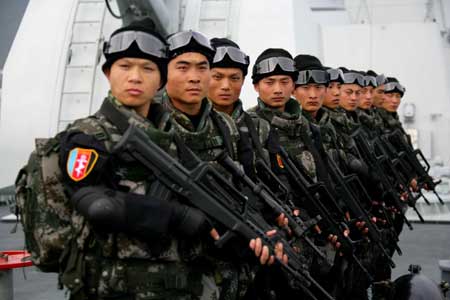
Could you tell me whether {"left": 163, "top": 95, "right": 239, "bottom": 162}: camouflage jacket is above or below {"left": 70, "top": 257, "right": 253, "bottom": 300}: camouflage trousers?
above

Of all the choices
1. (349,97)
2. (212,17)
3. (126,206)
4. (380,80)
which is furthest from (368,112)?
(126,206)

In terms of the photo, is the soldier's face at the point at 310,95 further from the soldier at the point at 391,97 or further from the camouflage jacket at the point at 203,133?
the soldier at the point at 391,97

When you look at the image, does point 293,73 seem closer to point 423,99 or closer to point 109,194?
point 109,194

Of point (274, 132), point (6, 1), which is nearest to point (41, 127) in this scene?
point (274, 132)

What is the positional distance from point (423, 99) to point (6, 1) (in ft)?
31.4

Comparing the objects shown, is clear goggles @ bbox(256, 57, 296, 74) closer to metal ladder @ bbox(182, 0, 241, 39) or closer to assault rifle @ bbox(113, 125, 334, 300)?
assault rifle @ bbox(113, 125, 334, 300)

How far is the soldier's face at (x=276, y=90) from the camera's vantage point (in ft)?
11.5

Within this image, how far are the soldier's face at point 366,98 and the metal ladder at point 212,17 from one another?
2.56m

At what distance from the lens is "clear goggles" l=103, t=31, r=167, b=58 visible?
212 cm

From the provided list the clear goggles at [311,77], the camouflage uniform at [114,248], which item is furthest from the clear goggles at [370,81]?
the camouflage uniform at [114,248]

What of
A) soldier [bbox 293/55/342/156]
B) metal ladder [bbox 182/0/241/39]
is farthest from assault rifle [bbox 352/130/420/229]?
metal ladder [bbox 182/0/241/39]

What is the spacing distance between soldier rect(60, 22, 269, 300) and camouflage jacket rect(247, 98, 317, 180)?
1.34 metres

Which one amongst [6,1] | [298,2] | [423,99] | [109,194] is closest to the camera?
[109,194]

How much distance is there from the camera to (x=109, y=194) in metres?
1.89
